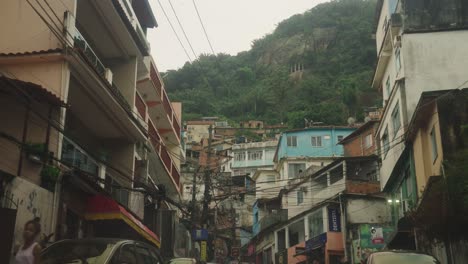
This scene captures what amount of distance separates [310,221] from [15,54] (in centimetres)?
3195

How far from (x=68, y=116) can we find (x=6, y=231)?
858cm

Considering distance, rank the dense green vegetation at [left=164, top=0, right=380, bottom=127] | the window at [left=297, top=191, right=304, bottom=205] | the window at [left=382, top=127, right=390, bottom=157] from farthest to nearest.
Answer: the dense green vegetation at [left=164, top=0, right=380, bottom=127] → the window at [left=297, top=191, right=304, bottom=205] → the window at [left=382, top=127, right=390, bottom=157]

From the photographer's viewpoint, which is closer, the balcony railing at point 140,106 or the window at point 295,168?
the balcony railing at point 140,106

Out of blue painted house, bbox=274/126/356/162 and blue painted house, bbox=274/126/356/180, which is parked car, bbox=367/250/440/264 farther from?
blue painted house, bbox=274/126/356/162

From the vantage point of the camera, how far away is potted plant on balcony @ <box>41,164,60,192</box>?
13.6 m

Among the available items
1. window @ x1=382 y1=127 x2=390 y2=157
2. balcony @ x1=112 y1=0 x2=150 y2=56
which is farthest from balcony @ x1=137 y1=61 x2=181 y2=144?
window @ x1=382 y1=127 x2=390 y2=157

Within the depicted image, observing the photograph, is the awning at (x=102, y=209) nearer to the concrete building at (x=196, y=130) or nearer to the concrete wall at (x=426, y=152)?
the concrete wall at (x=426, y=152)

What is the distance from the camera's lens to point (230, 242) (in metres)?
63.4

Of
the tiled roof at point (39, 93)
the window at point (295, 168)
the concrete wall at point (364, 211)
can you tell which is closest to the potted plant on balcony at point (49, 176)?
the tiled roof at point (39, 93)

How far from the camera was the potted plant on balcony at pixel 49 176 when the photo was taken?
1365cm

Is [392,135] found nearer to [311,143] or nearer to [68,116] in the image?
[68,116]

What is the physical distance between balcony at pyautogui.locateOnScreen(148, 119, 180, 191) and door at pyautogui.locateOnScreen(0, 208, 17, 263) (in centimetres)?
1634

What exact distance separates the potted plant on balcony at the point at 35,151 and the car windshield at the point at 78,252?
4.53 meters

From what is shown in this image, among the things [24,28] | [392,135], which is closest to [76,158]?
[24,28]
